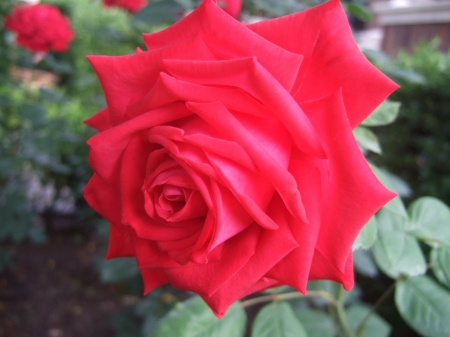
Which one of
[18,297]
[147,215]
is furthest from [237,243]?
[18,297]

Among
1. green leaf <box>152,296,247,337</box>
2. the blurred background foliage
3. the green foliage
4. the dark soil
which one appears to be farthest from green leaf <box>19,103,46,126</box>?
the green foliage

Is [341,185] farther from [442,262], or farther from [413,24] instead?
[413,24]

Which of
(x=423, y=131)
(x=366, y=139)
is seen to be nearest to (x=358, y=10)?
(x=366, y=139)

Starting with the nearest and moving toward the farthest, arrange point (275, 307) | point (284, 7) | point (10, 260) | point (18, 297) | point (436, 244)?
point (436, 244), point (275, 307), point (284, 7), point (10, 260), point (18, 297)

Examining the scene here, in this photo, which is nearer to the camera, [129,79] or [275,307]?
[129,79]

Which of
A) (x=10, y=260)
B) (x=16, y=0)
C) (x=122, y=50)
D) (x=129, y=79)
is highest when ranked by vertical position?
(x=129, y=79)

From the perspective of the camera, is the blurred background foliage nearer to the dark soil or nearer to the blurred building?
the dark soil

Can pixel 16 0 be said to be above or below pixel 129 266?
above

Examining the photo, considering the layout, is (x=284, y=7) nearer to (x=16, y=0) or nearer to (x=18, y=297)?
(x=16, y=0)
